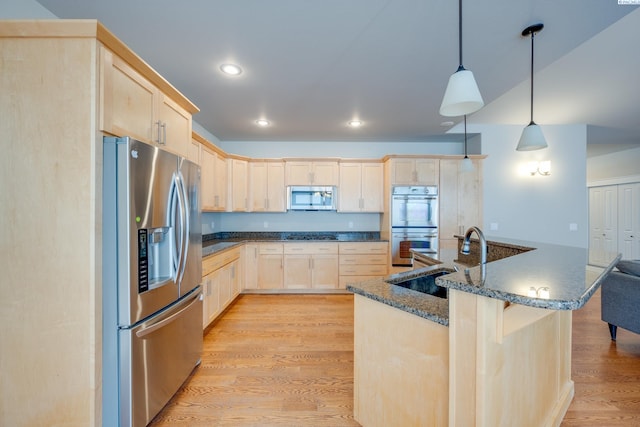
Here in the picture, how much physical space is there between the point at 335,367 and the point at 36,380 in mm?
1858

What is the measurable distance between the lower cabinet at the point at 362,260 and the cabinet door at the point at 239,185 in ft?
5.85

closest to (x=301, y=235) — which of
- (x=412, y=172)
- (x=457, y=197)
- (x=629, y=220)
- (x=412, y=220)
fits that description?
(x=412, y=220)

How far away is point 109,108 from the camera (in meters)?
1.35

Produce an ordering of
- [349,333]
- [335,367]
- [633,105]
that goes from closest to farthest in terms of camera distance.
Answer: [335,367]
[349,333]
[633,105]

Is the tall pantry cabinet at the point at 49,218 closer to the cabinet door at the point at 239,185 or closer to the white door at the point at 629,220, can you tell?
the cabinet door at the point at 239,185

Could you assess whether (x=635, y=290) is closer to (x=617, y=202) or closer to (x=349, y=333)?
(x=349, y=333)

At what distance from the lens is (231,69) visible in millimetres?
2270

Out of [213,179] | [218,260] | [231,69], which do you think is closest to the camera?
[231,69]

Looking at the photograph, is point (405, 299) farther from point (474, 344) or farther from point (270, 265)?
point (270, 265)

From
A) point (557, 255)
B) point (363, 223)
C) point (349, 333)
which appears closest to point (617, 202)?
point (363, 223)

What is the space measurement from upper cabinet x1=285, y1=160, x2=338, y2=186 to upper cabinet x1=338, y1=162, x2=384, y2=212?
20 cm

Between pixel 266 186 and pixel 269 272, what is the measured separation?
4.77ft

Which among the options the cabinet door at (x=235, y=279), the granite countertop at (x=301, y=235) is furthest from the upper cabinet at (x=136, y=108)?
the granite countertop at (x=301, y=235)

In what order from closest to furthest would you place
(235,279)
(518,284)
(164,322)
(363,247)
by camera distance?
(518,284) → (164,322) → (235,279) → (363,247)
